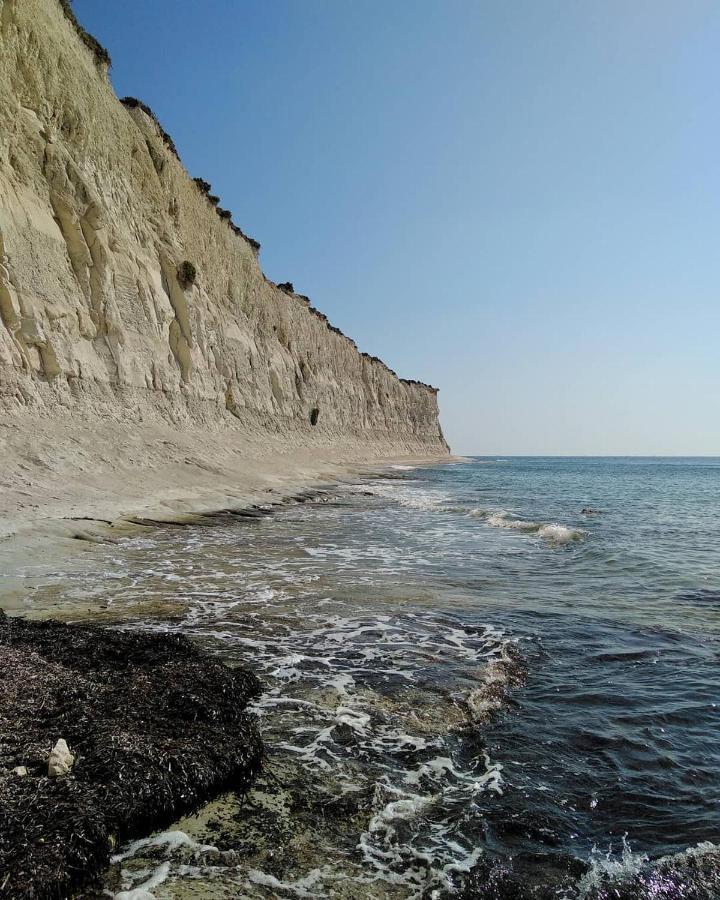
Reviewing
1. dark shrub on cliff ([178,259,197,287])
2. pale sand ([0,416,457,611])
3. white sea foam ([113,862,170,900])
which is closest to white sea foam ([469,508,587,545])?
pale sand ([0,416,457,611])

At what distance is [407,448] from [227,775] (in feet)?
223

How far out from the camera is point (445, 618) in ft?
22.1

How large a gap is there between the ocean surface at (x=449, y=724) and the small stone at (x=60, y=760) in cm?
53

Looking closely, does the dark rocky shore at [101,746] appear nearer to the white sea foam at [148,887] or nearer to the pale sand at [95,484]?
the white sea foam at [148,887]

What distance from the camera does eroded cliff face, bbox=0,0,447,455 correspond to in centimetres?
1584

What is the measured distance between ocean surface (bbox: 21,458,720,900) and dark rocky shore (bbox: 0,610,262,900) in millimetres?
180

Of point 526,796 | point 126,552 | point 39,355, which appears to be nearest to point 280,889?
point 526,796

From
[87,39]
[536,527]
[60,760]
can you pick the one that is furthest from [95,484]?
[87,39]

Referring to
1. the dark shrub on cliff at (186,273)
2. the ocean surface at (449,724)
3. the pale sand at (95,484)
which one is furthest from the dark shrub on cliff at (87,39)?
the ocean surface at (449,724)

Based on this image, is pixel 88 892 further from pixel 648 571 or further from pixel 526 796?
pixel 648 571

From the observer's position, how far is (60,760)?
2816 mm

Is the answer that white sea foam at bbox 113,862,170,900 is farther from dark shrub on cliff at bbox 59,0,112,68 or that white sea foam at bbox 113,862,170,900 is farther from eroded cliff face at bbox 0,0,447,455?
dark shrub on cliff at bbox 59,0,112,68

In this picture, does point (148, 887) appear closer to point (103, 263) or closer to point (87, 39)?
point (103, 263)

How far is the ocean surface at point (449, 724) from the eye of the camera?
264 centimetres
